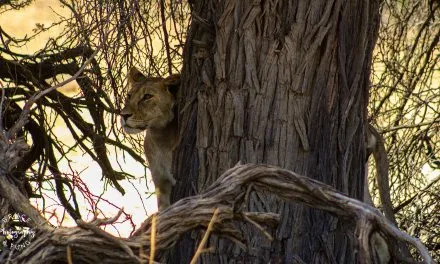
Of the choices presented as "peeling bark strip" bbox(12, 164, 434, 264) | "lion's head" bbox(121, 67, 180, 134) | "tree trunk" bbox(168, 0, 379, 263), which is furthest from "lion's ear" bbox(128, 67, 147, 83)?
"peeling bark strip" bbox(12, 164, 434, 264)

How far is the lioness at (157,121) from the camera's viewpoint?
648 centimetres

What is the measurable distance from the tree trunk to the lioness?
103 centimetres

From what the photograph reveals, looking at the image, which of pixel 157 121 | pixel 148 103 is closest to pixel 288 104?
pixel 157 121

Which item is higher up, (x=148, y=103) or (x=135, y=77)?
(x=135, y=77)

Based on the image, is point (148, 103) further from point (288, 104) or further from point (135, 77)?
point (288, 104)

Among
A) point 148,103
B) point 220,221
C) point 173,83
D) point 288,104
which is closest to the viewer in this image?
point 220,221

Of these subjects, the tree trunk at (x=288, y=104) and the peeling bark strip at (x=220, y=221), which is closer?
the peeling bark strip at (x=220, y=221)

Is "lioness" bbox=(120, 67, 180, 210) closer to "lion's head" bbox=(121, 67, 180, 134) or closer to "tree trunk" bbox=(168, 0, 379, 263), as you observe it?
"lion's head" bbox=(121, 67, 180, 134)

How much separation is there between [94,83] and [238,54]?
1787mm

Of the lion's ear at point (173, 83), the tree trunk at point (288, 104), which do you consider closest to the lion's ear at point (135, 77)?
the lion's ear at point (173, 83)

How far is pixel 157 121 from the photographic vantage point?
6.61 metres

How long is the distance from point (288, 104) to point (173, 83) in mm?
1354

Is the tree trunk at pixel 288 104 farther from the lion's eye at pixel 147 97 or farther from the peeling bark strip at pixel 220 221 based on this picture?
the lion's eye at pixel 147 97

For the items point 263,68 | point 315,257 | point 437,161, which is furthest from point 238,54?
point 437,161
